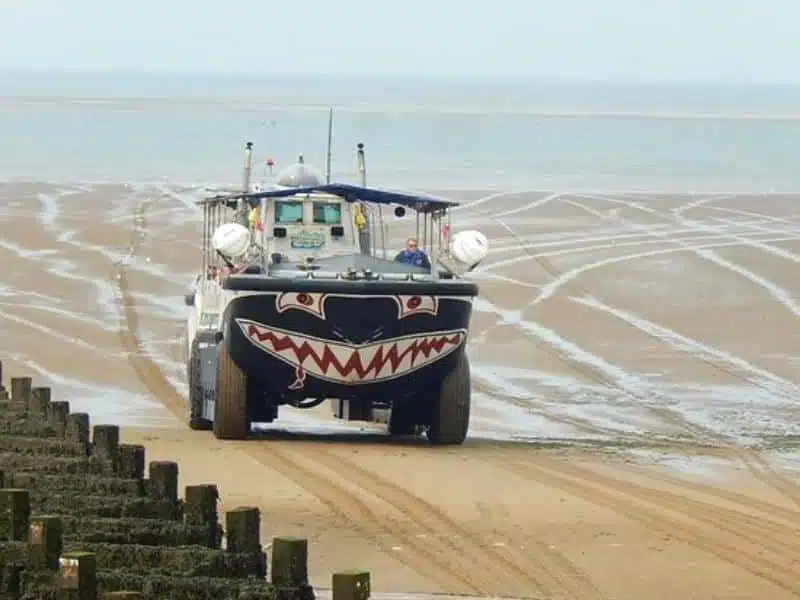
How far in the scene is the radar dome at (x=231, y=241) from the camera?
18734 mm

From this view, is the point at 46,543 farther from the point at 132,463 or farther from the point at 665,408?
the point at 665,408

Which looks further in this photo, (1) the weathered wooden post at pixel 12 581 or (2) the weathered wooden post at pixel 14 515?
(2) the weathered wooden post at pixel 14 515

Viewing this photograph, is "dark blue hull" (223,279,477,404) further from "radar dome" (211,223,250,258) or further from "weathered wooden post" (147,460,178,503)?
"weathered wooden post" (147,460,178,503)

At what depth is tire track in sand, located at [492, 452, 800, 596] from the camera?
13.7m

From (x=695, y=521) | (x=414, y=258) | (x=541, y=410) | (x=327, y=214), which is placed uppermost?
(x=327, y=214)

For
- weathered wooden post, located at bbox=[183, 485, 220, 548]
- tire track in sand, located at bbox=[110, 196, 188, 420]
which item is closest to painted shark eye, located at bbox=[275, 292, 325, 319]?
tire track in sand, located at bbox=[110, 196, 188, 420]

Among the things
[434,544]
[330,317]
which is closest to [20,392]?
[330,317]

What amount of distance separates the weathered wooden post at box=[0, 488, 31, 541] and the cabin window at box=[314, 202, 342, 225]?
10044 millimetres

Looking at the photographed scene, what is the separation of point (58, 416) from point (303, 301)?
386 centimetres

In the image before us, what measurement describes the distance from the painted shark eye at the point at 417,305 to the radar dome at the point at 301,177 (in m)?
2.48

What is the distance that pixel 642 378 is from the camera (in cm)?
2509

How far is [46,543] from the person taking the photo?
30.9 ft

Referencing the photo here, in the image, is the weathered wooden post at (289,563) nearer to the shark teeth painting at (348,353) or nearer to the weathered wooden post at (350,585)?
the weathered wooden post at (350,585)

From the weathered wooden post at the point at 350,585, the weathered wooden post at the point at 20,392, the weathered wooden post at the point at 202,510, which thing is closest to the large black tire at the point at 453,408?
the weathered wooden post at the point at 20,392
